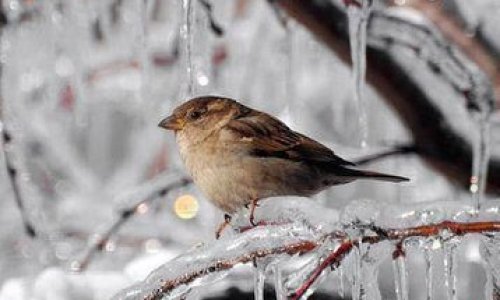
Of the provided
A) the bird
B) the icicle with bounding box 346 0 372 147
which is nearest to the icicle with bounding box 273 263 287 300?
the bird

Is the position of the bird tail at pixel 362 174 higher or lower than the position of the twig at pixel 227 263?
higher

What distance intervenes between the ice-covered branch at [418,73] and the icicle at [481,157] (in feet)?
0.15

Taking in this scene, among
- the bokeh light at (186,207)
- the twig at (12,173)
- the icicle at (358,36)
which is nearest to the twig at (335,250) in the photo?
the icicle at (358,36)

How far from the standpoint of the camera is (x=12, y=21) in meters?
3.91

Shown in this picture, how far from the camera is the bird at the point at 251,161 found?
2.86 m

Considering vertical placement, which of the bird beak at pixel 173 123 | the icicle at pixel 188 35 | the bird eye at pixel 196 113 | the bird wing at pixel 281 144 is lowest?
the bird wing at pixel 281 144

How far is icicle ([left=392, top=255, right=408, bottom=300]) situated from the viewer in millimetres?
1692

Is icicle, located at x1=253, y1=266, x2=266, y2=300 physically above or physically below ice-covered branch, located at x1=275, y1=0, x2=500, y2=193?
below

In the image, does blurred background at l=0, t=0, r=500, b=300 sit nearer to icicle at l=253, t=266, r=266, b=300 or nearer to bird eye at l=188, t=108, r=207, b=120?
bird eye at l=188, t=108, r=207, b=120

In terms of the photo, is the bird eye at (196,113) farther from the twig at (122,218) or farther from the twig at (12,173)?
the twig at (122,218)

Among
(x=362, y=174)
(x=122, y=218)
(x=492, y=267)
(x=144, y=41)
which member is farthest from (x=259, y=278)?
(x=122, y=218)

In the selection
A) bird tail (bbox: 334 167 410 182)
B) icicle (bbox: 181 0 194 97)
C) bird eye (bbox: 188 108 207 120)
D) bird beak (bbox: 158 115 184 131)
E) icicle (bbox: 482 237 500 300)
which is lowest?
icicle (bbox: 482 237 500 300)

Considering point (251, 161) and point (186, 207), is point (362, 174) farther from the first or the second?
point (186, 207)

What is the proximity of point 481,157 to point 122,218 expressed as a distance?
1362mm
